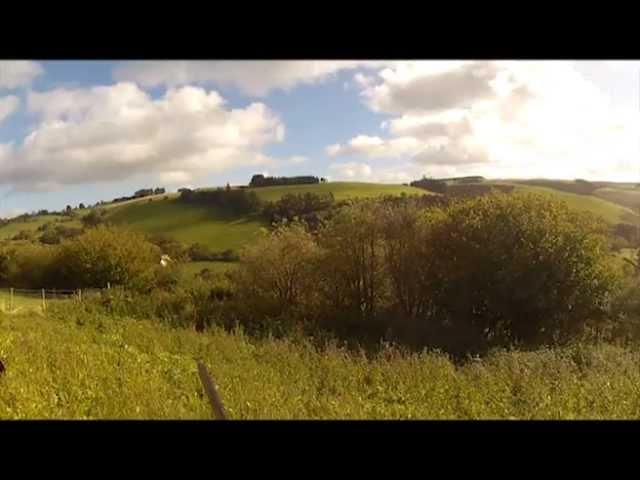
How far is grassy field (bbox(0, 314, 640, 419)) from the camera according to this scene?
16.3 feet

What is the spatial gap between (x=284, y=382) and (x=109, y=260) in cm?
1043

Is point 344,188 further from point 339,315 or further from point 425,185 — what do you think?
point 339,315

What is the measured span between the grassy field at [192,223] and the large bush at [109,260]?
0.51m

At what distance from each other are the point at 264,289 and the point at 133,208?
4950 mm

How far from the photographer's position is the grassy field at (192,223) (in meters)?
14.5

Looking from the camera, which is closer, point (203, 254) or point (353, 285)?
point (353, 285)

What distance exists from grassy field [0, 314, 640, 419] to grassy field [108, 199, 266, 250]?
191 inches

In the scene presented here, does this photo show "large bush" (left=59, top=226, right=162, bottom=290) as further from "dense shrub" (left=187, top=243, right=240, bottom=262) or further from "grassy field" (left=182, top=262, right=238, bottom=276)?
"dense shrub" (left=187, top=243, right=240, bottom=262)

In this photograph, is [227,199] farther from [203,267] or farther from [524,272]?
[524,272]

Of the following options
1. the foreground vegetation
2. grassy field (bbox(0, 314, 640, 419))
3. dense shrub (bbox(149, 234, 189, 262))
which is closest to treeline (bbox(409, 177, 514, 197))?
the foreground vegetation

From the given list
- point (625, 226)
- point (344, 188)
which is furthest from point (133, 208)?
point (625, 226)

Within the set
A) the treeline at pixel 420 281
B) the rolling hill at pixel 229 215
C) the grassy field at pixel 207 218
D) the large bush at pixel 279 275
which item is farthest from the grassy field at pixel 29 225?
the large bush at pixel 279 275

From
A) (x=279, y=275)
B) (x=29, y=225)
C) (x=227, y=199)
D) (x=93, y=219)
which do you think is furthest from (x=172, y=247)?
(x=29, y=225)

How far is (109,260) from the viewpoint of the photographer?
15.6 m
